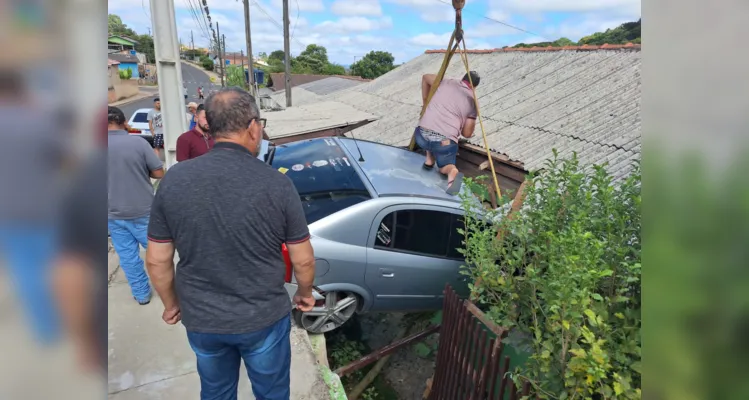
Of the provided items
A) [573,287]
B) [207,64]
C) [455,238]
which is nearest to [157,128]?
[455,238]

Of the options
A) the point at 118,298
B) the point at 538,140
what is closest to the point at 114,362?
the point at 118,298

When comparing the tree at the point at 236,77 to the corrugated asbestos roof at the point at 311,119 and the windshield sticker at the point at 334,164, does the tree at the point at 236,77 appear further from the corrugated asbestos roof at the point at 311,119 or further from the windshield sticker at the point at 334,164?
the windshield sticker at the point at 334,164

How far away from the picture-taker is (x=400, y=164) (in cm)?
454

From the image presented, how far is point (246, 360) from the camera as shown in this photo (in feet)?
7.53

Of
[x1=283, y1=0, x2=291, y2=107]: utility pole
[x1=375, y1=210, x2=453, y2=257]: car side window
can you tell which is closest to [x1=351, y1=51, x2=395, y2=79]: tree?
[x1=283, y1=0, x2=291, y2=107]: utility pole

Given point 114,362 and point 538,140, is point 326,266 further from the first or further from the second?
point 538,140

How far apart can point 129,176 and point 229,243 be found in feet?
6.66

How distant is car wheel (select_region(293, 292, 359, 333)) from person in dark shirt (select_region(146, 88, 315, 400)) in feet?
4.80

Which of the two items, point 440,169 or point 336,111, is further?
point 336,111

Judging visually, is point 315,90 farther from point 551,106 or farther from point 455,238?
point 455,238

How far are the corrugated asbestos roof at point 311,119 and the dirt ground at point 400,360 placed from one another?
334 cm

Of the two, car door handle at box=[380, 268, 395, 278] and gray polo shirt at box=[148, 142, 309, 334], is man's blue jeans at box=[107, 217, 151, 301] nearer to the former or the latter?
gray polo shirt at box=[148, 142, 309, 334]
